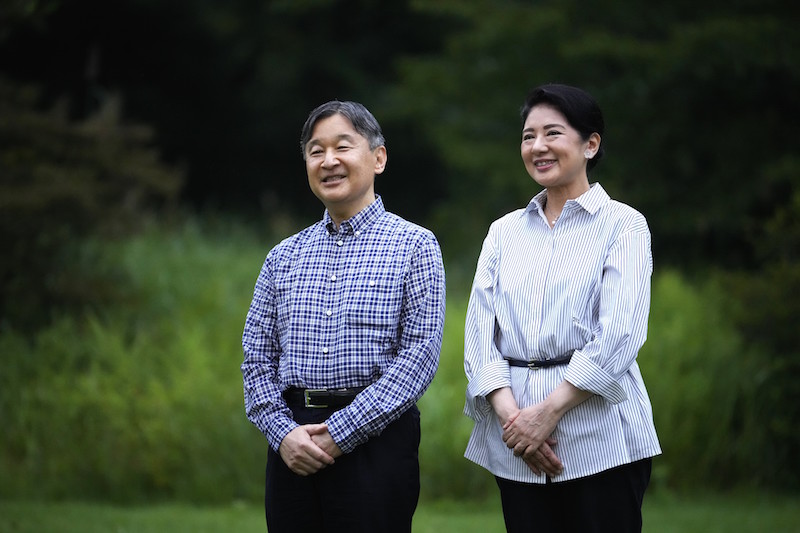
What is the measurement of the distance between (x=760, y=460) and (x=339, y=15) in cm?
1232

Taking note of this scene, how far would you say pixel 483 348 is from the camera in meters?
2.89

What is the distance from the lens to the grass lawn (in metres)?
5.14

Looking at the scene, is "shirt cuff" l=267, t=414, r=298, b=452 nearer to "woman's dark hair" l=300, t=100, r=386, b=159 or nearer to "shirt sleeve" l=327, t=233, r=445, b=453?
"shirt sleeve" l=327, t=233, r=445, b=453

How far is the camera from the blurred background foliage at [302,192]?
6230 mm

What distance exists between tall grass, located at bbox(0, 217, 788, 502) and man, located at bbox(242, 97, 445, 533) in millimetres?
3095

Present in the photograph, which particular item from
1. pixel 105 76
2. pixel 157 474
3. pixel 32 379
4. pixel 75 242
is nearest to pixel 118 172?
pixel 75 242

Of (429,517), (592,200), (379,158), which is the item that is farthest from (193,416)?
(592,200)

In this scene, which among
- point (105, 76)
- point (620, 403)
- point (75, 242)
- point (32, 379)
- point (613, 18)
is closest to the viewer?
point (620, 403)

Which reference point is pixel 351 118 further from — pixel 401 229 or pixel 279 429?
pixel 279 429

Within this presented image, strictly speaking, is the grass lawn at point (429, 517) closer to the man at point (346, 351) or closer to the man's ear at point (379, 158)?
the man at point (346, 351)

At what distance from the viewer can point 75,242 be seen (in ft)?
27.3

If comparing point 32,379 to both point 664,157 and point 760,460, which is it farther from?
point 664,157

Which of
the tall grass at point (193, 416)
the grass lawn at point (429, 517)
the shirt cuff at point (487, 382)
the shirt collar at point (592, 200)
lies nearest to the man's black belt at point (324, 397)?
the shirt cuff at point (487, 382)

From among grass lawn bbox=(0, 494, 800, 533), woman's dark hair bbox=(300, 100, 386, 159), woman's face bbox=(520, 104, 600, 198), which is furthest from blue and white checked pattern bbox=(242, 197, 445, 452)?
grass lawn bbox=(0, 494, 800, 533)
